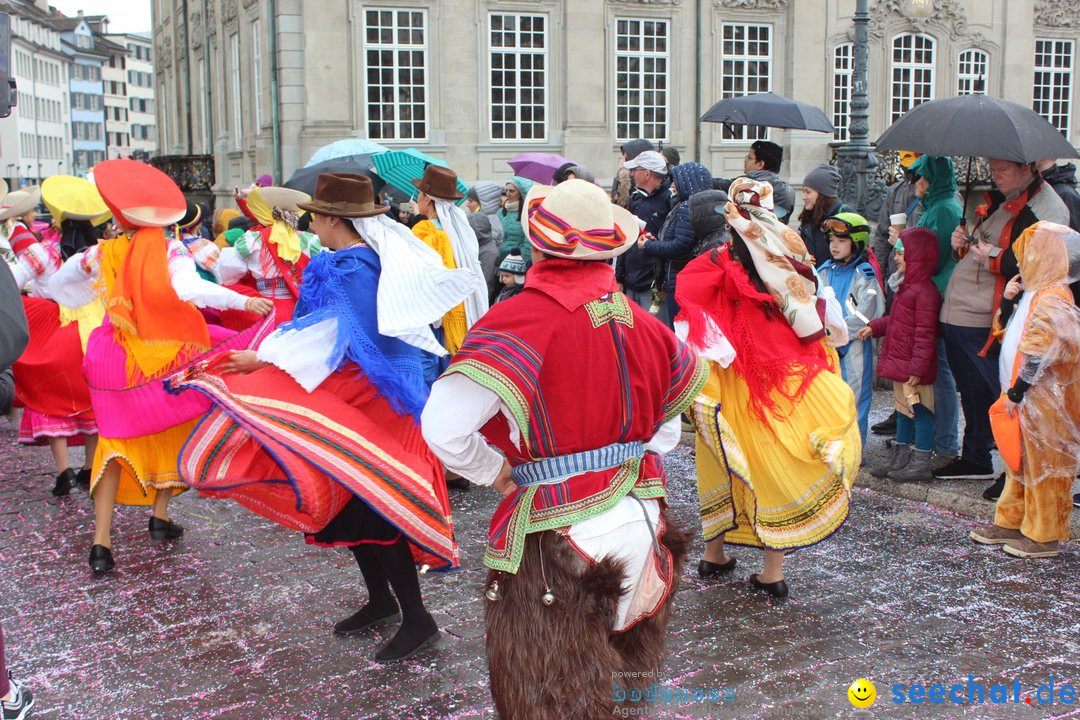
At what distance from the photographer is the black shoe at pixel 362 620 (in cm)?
482

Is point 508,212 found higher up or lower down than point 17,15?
lower down

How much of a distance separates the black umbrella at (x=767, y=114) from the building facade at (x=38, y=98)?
82.5 meters

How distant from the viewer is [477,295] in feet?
25.1

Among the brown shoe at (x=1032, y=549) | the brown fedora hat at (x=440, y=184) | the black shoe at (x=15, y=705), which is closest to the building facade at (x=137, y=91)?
the brown fedora hat at (x=440, y=184)

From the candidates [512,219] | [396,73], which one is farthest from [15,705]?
[396,73]

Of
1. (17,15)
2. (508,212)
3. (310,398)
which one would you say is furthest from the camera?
(17,15)

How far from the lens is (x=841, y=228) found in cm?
714

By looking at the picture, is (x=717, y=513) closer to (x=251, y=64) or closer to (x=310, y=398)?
(x=310, y=398)

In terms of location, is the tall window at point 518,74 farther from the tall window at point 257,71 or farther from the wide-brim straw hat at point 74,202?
the wide-brim straw hat at point 74,202

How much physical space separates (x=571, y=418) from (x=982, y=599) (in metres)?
2.78

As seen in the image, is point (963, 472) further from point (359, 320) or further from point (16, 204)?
point (16, 204)

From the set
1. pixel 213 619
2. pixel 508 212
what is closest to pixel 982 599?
pixel 213 619

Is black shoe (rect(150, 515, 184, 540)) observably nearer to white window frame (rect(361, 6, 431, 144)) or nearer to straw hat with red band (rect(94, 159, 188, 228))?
straw hat with red band (rect(94, 159, 188, 228))

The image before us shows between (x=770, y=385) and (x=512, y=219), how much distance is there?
6.59 metres
